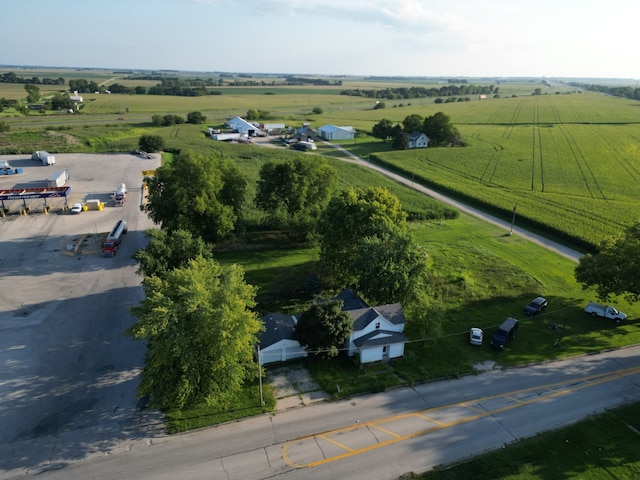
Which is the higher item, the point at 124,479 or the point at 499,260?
the point at 499,260

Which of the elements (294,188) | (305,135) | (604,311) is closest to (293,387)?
(604,311)

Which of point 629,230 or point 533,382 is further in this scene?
point 629,230

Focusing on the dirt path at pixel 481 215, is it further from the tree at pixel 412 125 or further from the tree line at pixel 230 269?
the tree line at pixel 230 269

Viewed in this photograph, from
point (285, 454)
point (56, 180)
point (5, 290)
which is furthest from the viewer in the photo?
point (56, 180)

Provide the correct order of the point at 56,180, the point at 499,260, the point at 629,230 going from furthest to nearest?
the point at 56,180 → the point at 499,260 → the point at 629,230

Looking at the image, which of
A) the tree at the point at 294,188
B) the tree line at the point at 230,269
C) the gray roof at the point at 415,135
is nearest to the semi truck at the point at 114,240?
the tree line at the point at 230,269

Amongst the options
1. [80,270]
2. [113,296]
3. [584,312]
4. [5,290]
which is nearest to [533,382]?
[584,312]

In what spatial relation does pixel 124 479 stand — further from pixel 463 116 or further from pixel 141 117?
pixel 463 116
